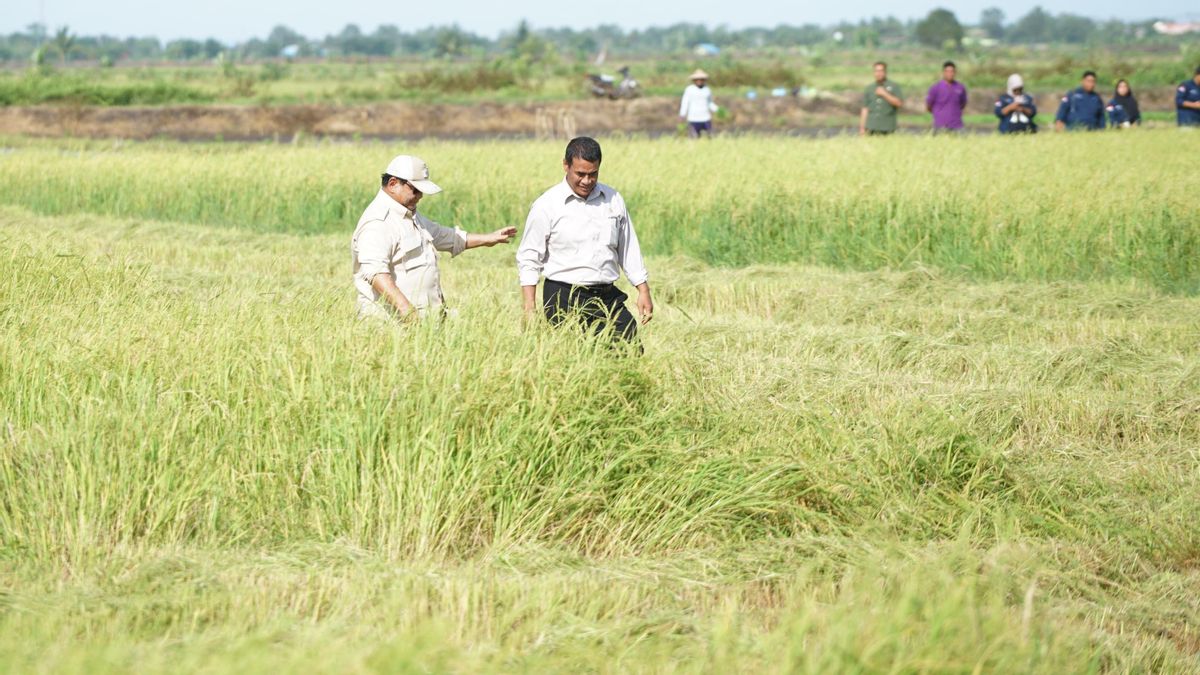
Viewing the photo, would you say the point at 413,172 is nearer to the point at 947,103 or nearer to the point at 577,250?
the point at 577,250

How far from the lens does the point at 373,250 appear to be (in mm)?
6301

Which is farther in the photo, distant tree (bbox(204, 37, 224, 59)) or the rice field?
distant tree (bbox(204, 37, 224, 59))

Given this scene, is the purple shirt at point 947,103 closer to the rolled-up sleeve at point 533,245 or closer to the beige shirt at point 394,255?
the rolled-up sleeve at point 533,245

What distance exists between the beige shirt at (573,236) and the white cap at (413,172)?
1.68 ft

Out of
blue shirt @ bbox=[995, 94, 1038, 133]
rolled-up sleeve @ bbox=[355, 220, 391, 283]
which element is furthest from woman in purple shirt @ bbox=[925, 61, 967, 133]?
rolled-up sleeve @ bbox=[355, 220, 391, 283]

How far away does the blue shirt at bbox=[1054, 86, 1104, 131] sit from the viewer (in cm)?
2150

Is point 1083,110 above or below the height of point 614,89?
above

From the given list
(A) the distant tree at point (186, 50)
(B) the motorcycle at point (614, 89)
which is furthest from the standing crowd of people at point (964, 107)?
(A) the distant tree at point (186, 50)

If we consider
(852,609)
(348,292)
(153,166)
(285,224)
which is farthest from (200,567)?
(153,166)

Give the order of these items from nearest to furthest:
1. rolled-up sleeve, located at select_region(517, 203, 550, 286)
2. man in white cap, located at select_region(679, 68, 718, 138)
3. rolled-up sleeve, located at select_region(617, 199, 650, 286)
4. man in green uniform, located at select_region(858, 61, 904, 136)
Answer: rolled-up sleeve, located at select_region(517, 203, 550, 286), rolled-up sleeve, located at select_region(617, 199, 650, 286), man in green uniform, located at select_region(858, 61, 904, 136), man in white cap, located at select_region(679, 68, 718, 138)

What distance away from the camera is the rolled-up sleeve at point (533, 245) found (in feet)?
22.1

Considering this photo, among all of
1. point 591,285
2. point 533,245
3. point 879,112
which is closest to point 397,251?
point 533,245

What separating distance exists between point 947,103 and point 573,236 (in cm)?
1441

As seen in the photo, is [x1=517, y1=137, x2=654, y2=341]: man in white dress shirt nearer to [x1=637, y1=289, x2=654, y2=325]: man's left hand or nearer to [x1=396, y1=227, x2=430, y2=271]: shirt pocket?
[x1=637, y1=289, x2=654, y2=325]: man's left hand
